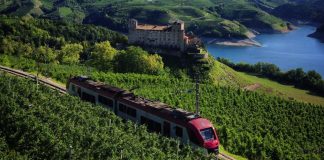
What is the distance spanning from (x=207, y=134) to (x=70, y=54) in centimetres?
6720

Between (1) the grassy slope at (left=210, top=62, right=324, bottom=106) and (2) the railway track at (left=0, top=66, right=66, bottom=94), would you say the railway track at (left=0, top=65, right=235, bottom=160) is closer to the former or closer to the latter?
(2) the railway track at (left=0, top=66, right=66, bottom=94)

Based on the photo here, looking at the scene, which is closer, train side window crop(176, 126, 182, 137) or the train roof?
train side window crop(176, 126, 182, 137)

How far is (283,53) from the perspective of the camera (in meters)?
158

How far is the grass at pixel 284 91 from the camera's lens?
3687 inches

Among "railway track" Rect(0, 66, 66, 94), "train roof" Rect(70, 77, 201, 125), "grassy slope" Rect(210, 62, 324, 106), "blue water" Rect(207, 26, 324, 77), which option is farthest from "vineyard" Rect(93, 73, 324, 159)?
"blue water" Rect(207, 26, 324, 77)

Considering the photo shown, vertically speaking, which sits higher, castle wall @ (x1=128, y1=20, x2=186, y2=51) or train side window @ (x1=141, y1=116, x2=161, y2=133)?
castle wall @ (x1=128, y1=20, x2=186, y2=51)

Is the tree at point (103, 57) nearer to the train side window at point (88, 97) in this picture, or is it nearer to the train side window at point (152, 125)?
the train side window at point (88, 97)

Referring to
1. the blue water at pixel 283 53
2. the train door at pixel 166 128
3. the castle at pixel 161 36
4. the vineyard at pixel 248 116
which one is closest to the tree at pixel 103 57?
the castle at pixel 161 36

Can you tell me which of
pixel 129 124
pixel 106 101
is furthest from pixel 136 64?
pixel 129 124

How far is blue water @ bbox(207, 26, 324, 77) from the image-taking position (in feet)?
459

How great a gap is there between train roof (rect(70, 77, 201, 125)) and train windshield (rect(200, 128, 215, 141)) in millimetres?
1197

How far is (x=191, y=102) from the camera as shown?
54.4 metres

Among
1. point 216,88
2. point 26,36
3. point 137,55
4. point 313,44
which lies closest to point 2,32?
point 26,36

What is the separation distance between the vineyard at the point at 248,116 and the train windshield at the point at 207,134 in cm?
900
